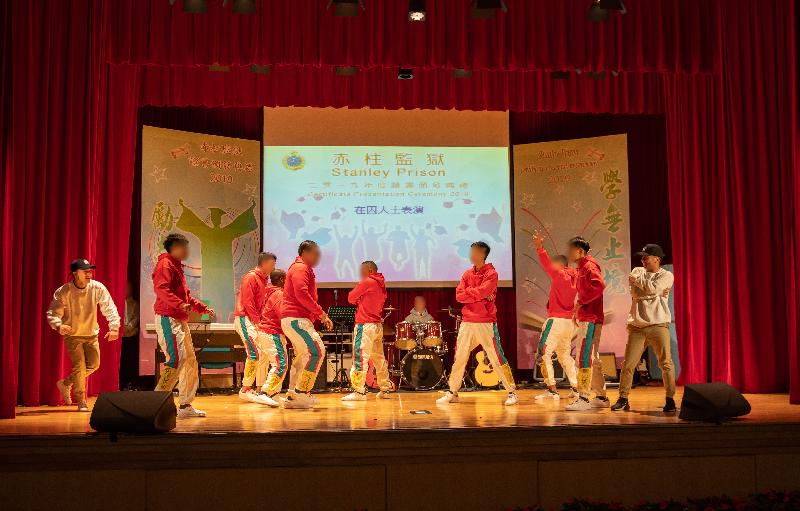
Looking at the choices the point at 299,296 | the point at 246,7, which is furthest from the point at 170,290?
the point at 246,7

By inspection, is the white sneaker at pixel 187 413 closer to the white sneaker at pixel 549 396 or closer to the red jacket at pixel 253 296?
the red jacket at pixel 253 296

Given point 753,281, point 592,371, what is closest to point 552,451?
point 592,371

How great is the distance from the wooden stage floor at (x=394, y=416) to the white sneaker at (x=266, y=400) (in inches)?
3.4

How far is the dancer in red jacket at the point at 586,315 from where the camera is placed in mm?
7316

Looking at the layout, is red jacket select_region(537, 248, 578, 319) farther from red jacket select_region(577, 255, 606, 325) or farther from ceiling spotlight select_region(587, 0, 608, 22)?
ceiling spotlight select_region(587, 0, 608, 22)

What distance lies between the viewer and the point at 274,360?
834cm

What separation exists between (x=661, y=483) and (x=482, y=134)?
730cm

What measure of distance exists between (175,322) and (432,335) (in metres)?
4.62

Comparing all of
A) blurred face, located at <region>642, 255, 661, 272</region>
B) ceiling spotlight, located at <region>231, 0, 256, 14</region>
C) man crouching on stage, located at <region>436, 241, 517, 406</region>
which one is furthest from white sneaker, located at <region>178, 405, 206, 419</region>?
blurred face, located at <region>642, 255, 661, 272</region>

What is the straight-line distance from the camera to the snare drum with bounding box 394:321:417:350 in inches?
414

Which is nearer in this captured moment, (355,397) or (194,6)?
(194,6)

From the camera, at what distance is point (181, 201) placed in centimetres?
1119

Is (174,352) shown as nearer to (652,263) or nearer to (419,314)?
(652,263)

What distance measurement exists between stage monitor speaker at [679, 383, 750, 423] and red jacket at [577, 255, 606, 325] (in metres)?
1.49
